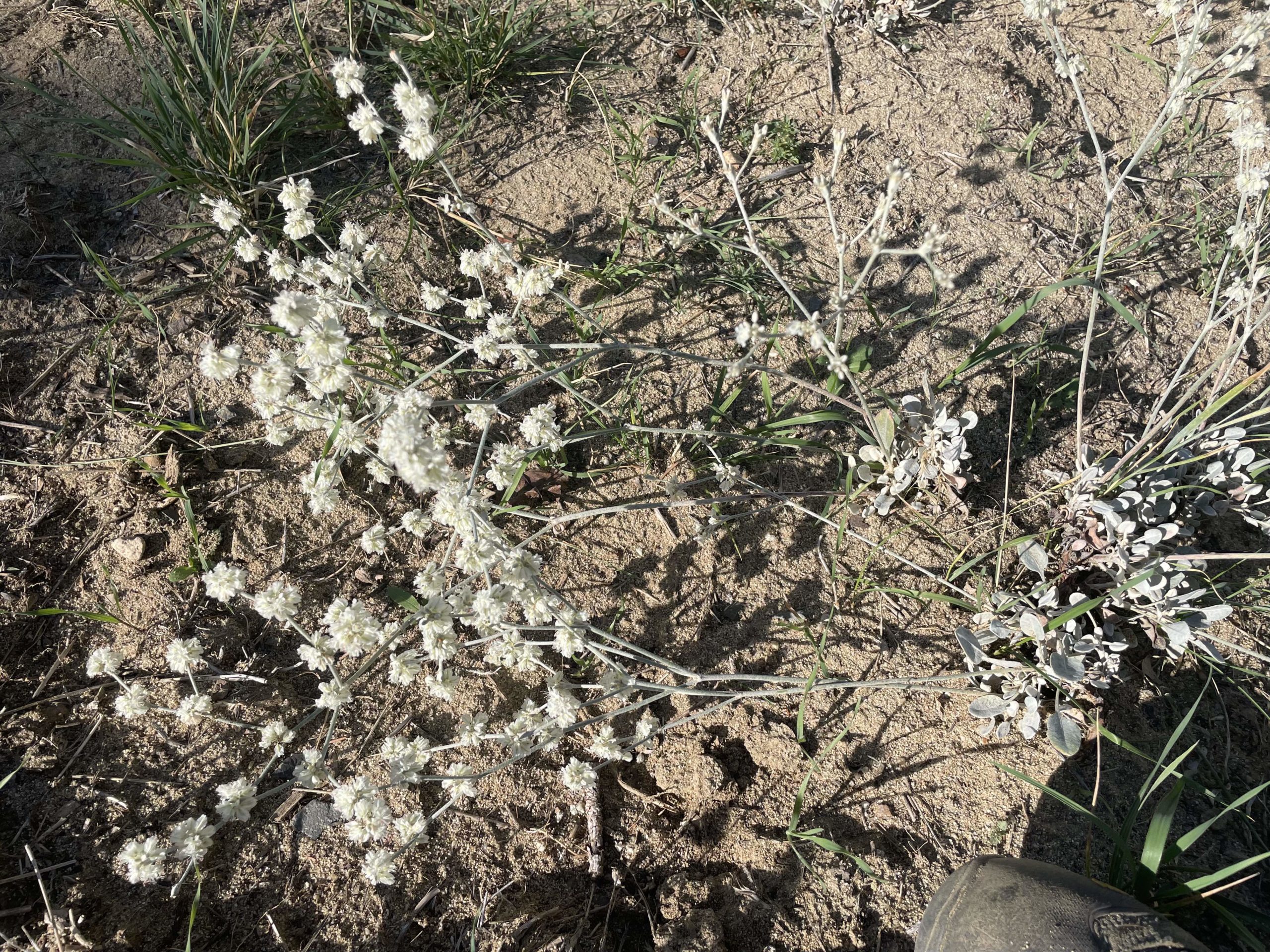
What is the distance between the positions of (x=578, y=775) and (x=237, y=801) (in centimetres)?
89

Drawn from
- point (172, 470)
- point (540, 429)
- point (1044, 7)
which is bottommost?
point (172, 470)

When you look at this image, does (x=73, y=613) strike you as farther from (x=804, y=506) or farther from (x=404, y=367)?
(x=804, y=506)

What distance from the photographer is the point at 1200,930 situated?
213cm

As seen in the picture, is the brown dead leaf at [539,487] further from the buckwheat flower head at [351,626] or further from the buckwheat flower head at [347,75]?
the buckwheat flower head at [347,75]

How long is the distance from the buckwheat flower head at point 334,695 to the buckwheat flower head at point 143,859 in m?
0.49

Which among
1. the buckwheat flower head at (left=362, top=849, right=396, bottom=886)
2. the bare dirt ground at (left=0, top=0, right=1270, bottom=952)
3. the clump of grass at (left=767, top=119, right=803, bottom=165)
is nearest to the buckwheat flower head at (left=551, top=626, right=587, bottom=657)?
the bare dirt ground at (left=0, top=0, right=1270, bottom=952)

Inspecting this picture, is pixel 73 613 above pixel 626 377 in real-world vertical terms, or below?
below

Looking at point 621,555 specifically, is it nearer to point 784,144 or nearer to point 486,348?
point 486,348

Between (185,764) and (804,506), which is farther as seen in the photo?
(804,506)

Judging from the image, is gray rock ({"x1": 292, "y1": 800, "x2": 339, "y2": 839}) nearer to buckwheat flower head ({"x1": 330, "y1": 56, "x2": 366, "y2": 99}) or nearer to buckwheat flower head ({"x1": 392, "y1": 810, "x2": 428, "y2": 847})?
buckwheat flower head ({"x1": 392, "y1": 810, "x2": 428, "y2": 847})

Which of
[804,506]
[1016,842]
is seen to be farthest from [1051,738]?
[804,506]

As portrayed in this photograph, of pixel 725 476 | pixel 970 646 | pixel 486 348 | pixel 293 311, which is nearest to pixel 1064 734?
pixel 970 646

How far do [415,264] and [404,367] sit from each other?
0.49 m

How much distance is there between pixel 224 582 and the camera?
85.1 inches
